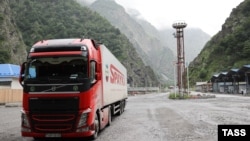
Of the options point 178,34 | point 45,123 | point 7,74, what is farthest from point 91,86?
point 178,34

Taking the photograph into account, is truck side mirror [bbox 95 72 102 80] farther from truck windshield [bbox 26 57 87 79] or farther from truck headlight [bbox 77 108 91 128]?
truck headlight [bbox 77 108 91 128]

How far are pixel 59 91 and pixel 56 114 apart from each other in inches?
27.9

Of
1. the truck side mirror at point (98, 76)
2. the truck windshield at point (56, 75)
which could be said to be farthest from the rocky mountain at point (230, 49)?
the truck windshield at point (56, 75)

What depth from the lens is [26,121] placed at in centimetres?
1052

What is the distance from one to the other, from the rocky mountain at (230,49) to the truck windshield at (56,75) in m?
92.1

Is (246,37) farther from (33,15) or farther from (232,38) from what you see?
(33,15)

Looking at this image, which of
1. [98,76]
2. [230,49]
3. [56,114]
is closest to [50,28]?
[230,49]

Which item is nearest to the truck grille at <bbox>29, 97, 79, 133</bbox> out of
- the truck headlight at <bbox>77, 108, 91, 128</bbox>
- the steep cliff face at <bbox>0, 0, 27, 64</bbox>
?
the truck headlight at <bbox>77, 108, 91, 128</bbox>

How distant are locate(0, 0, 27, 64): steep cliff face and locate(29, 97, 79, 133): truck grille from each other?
6078 centimetres

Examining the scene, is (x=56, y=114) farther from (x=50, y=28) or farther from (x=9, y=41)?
(x=50, y=28)

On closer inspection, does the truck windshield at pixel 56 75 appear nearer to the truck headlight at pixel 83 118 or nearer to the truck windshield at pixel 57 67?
the truck windshield at pixel 57 67

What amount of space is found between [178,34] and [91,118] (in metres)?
55.6

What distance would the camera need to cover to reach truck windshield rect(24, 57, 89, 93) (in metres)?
10.4

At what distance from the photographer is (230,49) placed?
10931cm
